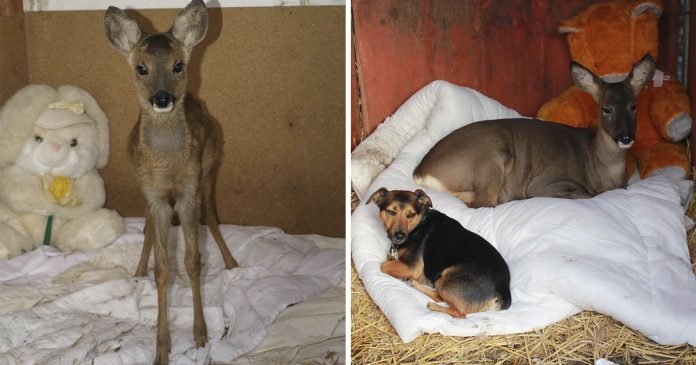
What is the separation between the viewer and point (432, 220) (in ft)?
9.34

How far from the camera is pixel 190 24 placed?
12.1 ft

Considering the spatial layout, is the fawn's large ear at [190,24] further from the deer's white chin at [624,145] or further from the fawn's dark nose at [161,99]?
the deer's white chin at [624,145]

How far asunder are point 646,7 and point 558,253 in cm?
110

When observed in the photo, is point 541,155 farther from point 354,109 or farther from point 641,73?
point 354,109

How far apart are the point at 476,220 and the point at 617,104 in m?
0.83

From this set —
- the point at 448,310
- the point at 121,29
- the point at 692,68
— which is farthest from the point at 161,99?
the point at 692,68

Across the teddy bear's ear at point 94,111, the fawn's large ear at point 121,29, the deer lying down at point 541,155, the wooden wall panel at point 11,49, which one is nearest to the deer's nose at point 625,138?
the deer lying down at point 541,155

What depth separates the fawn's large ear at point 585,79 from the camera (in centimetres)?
302

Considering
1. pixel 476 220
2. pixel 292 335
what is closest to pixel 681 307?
pixel 476 220

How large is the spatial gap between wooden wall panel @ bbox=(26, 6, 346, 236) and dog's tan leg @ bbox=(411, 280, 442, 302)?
2384 millimetres

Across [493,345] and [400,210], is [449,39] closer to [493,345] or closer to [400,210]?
[400,210]

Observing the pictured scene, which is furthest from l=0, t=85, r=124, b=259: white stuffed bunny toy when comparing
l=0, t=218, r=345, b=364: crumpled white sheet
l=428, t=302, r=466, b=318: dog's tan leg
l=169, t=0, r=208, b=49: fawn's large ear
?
l=428, t=302, r=466, b=318: dog's tan leg

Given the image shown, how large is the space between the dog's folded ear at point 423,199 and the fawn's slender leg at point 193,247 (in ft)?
4.33

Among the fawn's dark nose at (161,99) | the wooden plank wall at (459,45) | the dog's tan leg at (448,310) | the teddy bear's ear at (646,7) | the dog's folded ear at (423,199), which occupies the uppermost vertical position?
the teddy bear's ear at (646,7)
